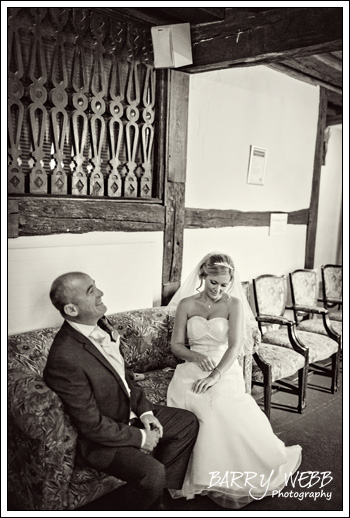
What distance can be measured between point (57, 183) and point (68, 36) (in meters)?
0.95

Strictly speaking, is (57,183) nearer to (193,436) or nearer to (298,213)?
(193,436)

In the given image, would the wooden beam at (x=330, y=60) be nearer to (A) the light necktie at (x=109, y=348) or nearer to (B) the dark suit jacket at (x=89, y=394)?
(A) the light necktie at (x=109, y=348)

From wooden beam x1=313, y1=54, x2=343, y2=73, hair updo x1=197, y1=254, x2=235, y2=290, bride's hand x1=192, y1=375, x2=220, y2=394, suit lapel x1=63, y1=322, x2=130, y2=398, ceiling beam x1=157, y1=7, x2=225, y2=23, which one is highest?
wooden beam x1=313, y1=54, x2=343, y2=73

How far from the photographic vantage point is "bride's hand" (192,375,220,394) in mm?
3002

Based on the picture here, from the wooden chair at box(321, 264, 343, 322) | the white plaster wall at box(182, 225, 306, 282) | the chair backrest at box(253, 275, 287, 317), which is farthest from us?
the wooden chair at box(321, 264, 343, 322)

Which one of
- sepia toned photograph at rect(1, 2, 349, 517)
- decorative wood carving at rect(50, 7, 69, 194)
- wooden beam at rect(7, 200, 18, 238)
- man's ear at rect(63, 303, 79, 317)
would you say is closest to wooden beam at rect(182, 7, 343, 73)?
sepia toned photograph at rect(1, 2, 349, 517)

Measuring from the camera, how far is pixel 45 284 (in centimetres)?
318

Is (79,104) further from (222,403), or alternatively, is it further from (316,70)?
(316,70)

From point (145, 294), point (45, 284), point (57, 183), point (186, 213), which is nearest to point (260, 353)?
point (145, 294)

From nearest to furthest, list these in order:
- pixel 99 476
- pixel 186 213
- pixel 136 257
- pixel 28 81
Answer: pixel 99 476
pixel 28 81
pixel 136 257
pixel 186 213

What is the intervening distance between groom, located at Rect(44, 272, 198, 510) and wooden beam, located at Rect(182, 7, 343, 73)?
198cm

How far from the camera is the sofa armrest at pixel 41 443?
2264 millimetres

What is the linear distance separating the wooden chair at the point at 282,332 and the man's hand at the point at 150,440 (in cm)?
198

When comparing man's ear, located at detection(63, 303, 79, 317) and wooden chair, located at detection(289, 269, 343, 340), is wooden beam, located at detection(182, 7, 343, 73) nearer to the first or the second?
man's ear, located at detection(63, 303, 79, 317)
